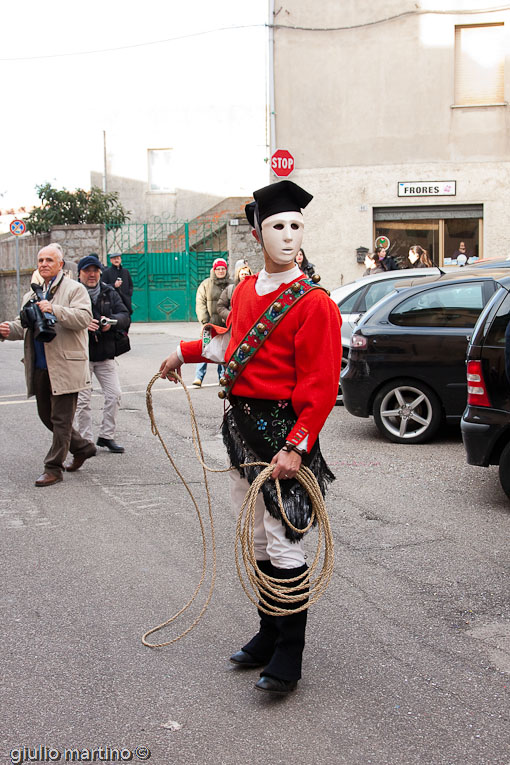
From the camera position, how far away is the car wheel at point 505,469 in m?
6.13

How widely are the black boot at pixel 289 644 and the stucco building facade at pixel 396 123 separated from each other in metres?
17.5

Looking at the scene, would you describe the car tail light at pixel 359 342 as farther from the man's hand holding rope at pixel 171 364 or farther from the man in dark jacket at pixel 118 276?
the man in dark jacket at pixel 118 276

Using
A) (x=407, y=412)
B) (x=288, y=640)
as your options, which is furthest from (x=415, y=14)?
(x=288, y=640)

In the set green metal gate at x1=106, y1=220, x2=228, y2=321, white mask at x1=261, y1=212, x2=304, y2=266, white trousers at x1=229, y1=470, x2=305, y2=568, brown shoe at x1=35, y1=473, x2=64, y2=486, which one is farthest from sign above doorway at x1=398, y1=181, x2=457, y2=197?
white trousers at x1=229, y1=470, x2=305, y2=568

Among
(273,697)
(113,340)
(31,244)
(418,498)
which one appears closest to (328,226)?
(31,244)

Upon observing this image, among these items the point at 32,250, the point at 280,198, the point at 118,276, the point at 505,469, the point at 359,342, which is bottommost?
the point at 505,469

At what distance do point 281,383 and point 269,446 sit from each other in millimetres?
267

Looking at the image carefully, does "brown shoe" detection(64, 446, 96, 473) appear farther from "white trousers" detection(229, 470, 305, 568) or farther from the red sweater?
the red sweater

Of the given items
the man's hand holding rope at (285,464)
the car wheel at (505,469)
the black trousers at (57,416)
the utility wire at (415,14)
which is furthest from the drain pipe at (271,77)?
the man's hand holding rope at (285,464)

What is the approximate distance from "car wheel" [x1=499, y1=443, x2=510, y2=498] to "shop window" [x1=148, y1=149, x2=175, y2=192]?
25.2 m

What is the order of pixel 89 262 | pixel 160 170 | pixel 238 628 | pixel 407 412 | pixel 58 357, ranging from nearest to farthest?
pixel 238 628 → pixel 58 357 → pixel 89 262 → pixel 407 412 → pixel 160 170

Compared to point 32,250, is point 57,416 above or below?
below

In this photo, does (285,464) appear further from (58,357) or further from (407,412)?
(407,412)

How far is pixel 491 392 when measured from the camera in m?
6.16
